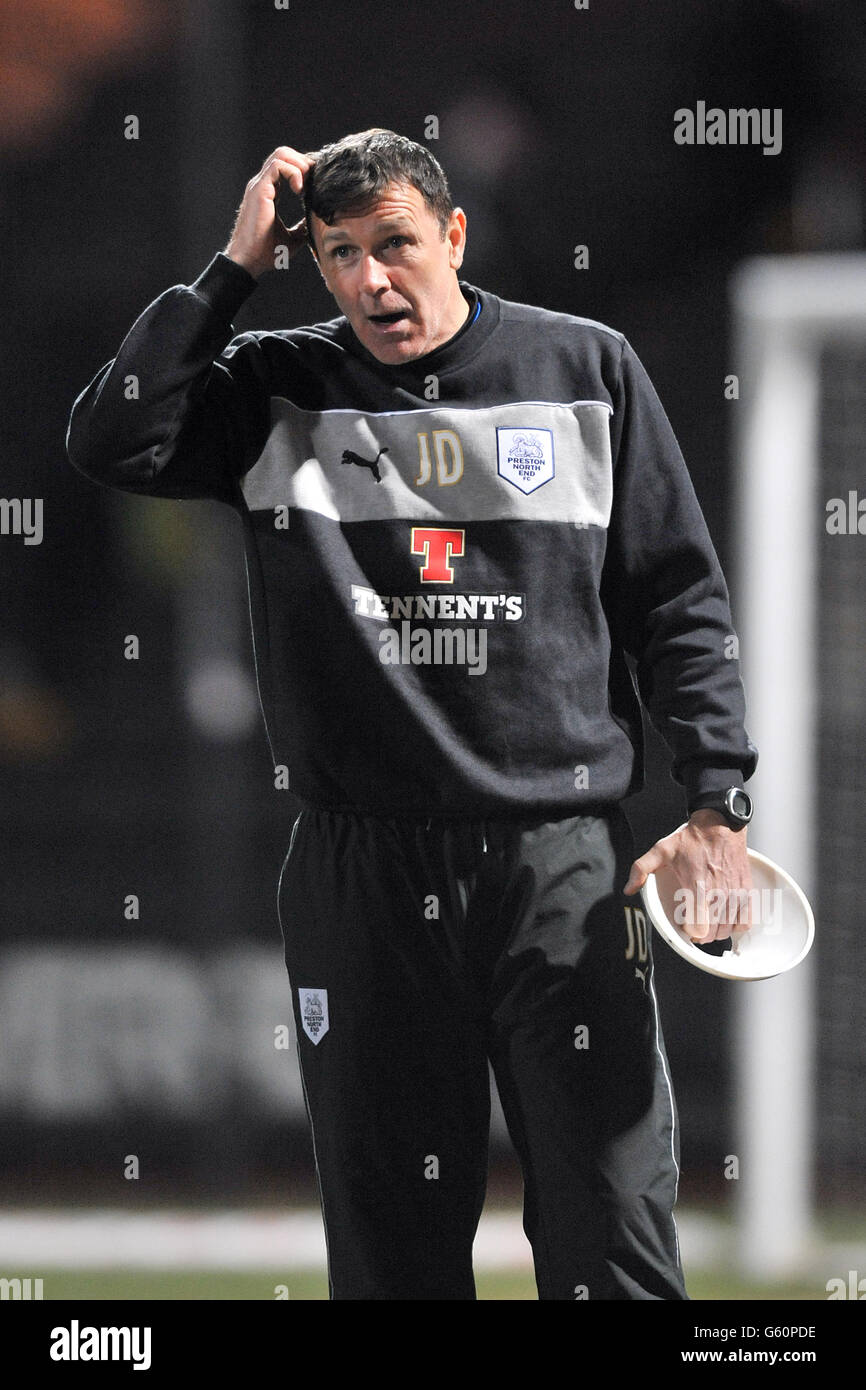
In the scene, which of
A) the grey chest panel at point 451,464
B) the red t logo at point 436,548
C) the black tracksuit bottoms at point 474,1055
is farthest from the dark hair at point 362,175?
the black tracksuit bottoms at point 474,1055

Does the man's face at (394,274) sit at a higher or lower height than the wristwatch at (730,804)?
higher

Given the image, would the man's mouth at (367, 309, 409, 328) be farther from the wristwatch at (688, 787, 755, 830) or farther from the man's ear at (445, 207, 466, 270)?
the wristwatch at (688, 787, 755, 830)

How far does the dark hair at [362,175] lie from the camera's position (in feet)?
5.26

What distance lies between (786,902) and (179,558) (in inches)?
46.3

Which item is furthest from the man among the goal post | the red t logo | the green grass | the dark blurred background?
the goal post

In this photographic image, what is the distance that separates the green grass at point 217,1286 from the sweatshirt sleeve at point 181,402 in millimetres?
1136

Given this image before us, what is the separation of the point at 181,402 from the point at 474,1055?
798 millimetres

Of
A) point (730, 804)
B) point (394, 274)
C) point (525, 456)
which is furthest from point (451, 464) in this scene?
point (730, 804)

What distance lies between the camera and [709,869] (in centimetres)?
164

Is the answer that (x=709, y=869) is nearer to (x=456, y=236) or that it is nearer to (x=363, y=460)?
(x=363, y=460)

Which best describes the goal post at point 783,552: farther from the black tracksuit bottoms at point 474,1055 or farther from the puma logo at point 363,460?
the puma logo at point 363,460

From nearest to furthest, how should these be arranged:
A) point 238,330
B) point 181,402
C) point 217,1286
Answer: point 181,402 < point 238,330 < point 217,1286

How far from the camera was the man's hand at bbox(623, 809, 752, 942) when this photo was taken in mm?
1639

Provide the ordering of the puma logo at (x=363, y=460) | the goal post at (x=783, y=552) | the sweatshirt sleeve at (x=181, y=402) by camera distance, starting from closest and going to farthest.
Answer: the sweatshirt sleeve at (x=181, y=402)
the puma logo at (x=363, y=460)
the goal post at (x=783, y=552)
